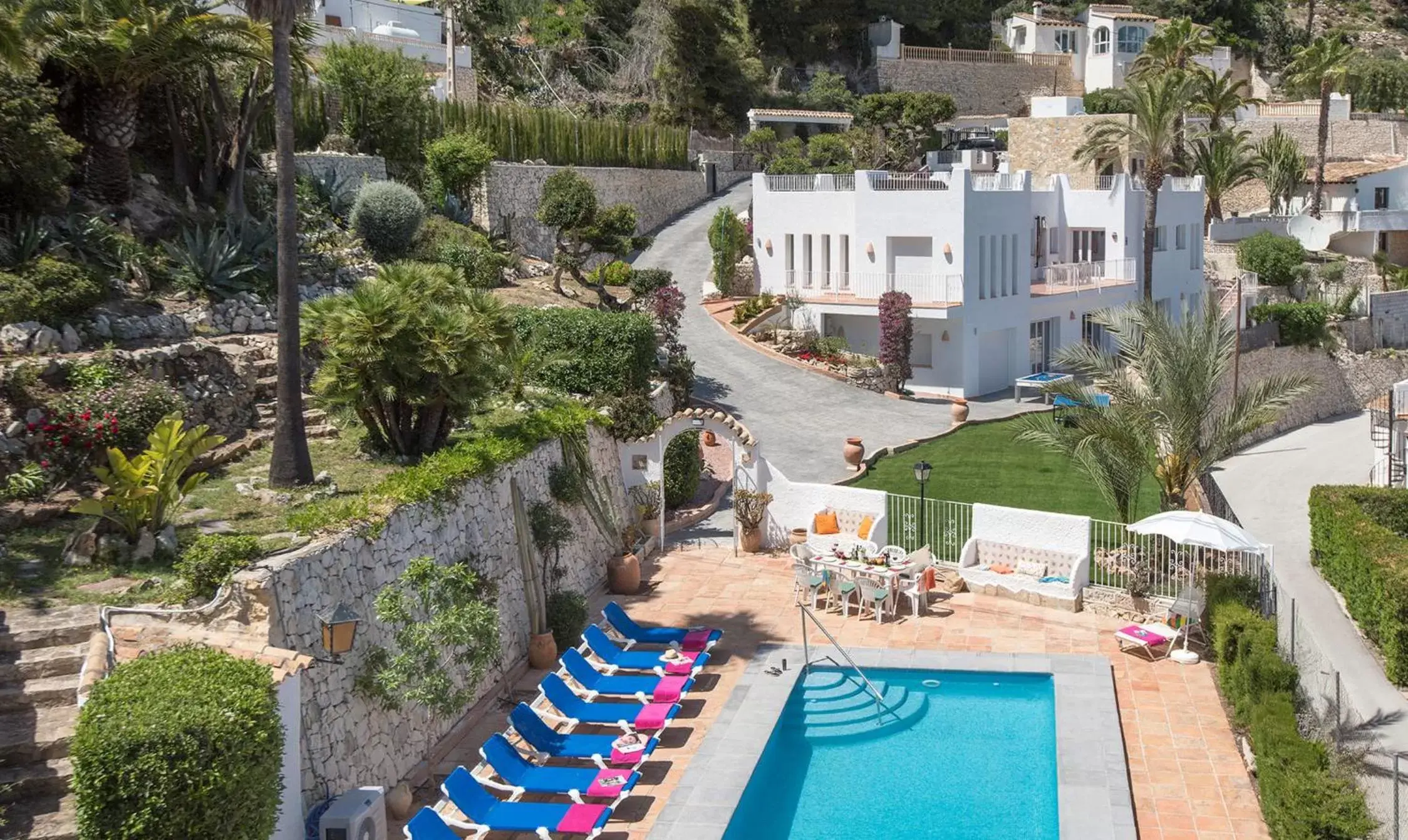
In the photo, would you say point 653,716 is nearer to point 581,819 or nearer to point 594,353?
point 581,819

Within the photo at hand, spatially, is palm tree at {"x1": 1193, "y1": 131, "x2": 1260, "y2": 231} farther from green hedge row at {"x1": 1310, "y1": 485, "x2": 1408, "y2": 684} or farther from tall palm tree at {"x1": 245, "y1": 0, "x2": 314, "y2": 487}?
tall palm tree at {"x1": 245, "y1": 0, "x2": 314, "y2": 487}

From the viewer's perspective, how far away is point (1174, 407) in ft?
62.3

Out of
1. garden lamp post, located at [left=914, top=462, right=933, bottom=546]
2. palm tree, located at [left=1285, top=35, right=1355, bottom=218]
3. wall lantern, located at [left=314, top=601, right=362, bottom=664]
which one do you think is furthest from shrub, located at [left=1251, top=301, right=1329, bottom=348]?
wall lantern, located at [left=314, top=601, right=362, bottom=664]

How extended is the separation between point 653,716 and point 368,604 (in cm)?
362

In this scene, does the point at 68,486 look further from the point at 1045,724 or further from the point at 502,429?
the point at 1045,724

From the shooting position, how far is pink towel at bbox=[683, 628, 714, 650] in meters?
17.4

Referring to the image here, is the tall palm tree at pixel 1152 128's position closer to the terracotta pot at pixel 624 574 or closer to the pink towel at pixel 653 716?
the terracotta pot at pixel 624 574

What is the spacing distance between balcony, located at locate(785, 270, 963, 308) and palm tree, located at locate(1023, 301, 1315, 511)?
15.9m

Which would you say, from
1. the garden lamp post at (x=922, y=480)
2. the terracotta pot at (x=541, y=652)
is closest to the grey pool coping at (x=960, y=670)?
the terracotta pot at (x=541, y=652)

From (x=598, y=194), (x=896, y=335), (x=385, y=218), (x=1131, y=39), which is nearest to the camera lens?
(x=385, y=218)

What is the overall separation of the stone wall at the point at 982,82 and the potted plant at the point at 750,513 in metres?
58.0

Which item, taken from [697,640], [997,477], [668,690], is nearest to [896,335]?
[997,477]

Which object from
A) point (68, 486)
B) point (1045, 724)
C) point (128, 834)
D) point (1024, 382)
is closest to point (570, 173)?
point (1024, 382)

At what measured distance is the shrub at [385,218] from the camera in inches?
1134
